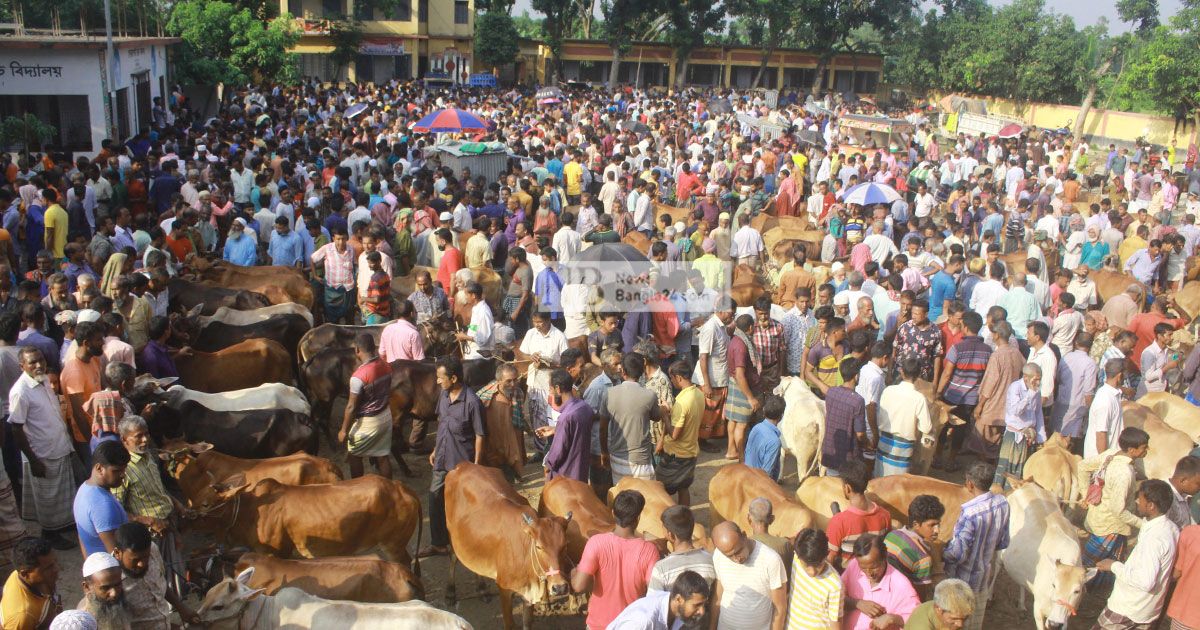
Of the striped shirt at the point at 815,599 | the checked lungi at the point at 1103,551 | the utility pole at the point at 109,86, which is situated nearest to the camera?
the striped shirt at the point at 815,599

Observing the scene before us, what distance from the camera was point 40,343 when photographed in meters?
7.25

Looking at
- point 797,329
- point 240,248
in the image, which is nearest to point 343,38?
point 240,248

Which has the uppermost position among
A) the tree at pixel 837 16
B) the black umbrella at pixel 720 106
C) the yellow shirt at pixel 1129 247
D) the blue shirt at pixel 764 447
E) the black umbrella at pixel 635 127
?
the tree at pixel 837 16

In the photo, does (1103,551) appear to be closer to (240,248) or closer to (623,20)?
(240,248)

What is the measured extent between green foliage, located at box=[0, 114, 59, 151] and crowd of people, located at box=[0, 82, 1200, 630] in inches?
96.1

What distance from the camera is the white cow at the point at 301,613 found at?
195 inches

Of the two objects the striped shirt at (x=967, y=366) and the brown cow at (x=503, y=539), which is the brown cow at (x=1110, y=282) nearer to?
the striped shirt at (x=967, y=366)

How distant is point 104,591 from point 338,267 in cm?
633

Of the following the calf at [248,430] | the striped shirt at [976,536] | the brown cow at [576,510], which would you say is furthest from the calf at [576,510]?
the calf at [248,430]

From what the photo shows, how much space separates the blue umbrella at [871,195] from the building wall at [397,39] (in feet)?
126

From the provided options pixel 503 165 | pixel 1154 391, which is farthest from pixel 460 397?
pixel 503 165

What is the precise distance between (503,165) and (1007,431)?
1146 cm

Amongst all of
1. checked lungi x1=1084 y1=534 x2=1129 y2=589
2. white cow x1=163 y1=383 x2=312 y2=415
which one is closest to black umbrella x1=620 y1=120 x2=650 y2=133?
white cow x1=163 y1=383 x2=312 y2=415

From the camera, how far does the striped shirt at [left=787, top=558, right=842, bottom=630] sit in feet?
16.2
